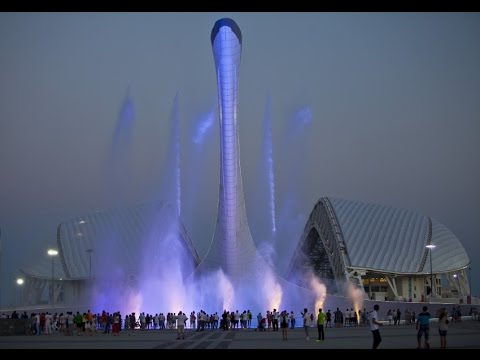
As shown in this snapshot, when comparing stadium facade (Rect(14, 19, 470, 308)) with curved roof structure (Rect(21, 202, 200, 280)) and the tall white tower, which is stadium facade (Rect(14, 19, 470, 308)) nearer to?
curved roof structure (Rect(21, 202, 200, 280))

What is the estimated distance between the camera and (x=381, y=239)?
78.4m

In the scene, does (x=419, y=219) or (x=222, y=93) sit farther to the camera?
(x=419, y=219)

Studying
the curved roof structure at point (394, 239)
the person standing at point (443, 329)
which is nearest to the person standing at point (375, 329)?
the person standing at point (443, 329)

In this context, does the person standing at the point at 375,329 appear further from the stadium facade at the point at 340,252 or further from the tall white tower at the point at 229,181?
the stadium facade at the point at 340,252

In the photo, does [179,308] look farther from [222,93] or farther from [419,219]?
[419,219]

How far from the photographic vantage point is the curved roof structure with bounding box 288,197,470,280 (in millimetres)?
76250

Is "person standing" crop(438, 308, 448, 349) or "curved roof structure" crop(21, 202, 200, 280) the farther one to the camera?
"curved roof structure" crop(21, 202, 200, 280)

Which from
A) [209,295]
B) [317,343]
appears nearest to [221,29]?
[209,295]

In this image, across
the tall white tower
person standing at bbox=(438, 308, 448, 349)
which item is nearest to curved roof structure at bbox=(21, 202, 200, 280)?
the tall white tower

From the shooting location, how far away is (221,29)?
46.1 meters

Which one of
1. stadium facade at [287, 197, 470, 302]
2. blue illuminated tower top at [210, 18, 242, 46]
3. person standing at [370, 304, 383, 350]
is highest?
blue illuminated tower top at [210, 18, 242, 46]

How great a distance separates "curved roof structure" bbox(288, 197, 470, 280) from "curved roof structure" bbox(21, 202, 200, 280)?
12971 mm

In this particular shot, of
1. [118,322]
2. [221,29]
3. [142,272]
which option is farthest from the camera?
[142,272]
